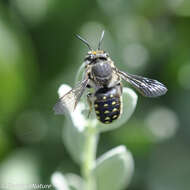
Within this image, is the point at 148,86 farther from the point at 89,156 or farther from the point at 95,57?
the point at 89,156

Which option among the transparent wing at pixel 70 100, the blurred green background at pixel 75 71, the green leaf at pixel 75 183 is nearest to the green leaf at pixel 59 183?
the green leaf at pixel 75 183

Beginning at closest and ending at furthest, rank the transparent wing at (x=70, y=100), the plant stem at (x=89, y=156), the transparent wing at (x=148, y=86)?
the transparent wing at (x=70, y=100) < the plant stem at (x=89, y=156) < the transparent wing at (x=148, y=86)

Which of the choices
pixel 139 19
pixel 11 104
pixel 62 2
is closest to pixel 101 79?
pixel 11 104

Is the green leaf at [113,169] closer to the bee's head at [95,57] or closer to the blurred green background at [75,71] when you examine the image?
the bee's head at [95,57]

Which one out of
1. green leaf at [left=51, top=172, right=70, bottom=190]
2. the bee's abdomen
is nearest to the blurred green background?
green leaf at [left=51, top=172, right=70, bottom=190]

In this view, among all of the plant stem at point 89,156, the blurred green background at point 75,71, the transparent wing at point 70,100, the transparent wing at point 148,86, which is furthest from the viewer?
the blurred green background at point 75,71

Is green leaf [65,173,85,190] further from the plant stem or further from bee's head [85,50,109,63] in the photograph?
bee's head [85,50,109,63]

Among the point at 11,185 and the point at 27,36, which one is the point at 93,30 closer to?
the point at 27,36

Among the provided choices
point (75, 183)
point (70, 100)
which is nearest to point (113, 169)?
point (75, 183)
